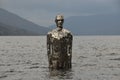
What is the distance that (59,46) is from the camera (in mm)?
24906

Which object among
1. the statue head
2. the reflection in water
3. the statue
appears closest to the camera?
the reflection in water

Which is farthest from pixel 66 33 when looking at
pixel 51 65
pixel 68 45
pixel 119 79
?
pixel 119 79

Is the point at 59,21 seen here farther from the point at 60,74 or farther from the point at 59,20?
the point at 60,74

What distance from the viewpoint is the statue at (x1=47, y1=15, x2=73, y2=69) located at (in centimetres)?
2492

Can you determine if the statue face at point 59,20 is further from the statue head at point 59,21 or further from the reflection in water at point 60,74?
the reflection in water at point 60,74

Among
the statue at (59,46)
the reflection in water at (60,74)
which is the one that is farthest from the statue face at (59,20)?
the reflection in water at (60,74)

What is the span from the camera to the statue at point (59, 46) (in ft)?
81.8

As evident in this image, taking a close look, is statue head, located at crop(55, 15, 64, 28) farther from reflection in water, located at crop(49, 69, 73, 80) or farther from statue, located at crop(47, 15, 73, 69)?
reflection in water, located at crop(49, 69, 73, 80)

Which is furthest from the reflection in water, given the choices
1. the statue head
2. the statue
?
the statue head

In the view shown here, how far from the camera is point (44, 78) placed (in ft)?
79.5

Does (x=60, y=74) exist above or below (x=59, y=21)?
below

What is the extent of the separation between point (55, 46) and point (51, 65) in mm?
1452

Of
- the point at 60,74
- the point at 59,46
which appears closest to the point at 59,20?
the point at 59,46

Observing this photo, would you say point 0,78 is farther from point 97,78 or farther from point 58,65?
point 97,78
